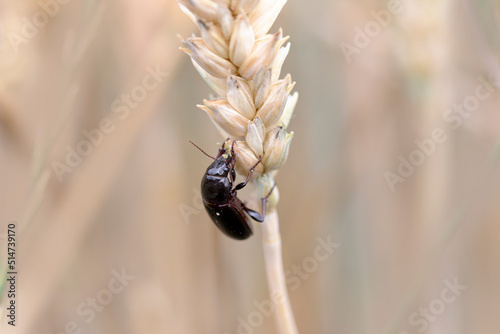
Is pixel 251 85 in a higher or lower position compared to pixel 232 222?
higher

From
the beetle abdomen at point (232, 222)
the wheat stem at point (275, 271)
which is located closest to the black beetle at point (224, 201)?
the beetle abdomen at point (232, 222)

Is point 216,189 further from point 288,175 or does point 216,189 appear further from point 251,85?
point 251,85

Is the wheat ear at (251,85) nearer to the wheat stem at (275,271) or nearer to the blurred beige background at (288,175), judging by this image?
the wheat stem at (275,271)

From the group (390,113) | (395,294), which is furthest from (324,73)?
(395,294)

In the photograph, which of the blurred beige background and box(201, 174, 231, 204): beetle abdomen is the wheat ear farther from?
the blurred beige background

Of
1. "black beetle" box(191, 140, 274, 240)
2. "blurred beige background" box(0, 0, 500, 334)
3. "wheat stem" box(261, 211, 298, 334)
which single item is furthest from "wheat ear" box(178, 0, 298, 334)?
"blurred beige background" box(0, 0, 500, 334)

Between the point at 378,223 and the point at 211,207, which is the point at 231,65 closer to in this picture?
the point at 211,207

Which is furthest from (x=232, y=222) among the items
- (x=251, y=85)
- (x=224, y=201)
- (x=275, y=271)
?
(x=251, y=85)
